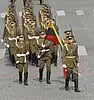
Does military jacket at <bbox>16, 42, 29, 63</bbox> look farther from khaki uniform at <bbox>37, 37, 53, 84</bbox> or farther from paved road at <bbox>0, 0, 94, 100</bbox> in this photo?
→ paved road at <bbox>0, 0, 94, 100</bbox>

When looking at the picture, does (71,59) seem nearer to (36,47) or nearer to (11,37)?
(36,47)

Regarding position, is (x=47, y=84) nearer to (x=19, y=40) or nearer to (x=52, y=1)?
(x=19, y=40)

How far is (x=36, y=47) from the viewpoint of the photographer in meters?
22.9

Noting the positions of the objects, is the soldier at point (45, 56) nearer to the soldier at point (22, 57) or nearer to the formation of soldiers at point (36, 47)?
the formation of soldiers at point (36, 47)

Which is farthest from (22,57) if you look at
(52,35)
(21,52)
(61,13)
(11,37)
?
(61,13)

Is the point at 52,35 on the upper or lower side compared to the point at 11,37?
upper

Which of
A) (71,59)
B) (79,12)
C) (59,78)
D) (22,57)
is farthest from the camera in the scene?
(79,12)

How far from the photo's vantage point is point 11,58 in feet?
77.6

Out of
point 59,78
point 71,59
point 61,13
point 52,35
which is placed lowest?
point 59,78

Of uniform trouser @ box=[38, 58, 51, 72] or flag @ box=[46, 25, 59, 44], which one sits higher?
flag @ box=[46, 25, 59, 44]

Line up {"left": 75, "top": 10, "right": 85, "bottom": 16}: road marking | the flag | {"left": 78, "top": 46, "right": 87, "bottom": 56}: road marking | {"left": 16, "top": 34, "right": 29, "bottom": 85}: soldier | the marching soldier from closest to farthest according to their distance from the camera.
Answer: the flag, {"left": 16, "top": 34, "right": 29, "bottom": 85}: soldier, the marching soldier, {"left": 78, "top": 46, "right": 87, "bottom": 56}: road marking, {"left": 75, "top": 10, "right": 85, "bottom": 16}: road marking

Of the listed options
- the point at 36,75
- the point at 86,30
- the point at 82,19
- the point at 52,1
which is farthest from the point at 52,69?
the point at 52,1

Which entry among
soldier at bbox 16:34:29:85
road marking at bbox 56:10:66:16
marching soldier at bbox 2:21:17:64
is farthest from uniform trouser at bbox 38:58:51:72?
road marking at bbox 56:10:66:16

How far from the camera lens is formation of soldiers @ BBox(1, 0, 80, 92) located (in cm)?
2005
